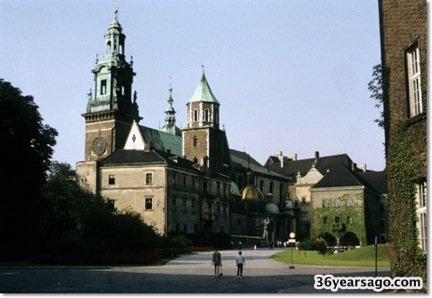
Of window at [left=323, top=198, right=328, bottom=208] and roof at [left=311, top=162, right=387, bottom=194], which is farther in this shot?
window at [left=323, top=198, right=328, bottom=208]

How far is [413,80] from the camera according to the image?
1670 cm

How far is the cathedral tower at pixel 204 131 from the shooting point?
3563 inches

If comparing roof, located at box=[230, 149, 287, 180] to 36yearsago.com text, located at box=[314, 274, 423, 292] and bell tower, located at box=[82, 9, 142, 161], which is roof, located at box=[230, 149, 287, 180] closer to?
bell tower, located at box=[82, 9, 142, 161]

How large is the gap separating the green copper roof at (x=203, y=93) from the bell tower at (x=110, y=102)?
381 inches

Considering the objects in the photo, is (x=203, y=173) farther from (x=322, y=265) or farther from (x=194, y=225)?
(x=322, y=265)

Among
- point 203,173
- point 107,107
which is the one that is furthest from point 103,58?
point 203,173

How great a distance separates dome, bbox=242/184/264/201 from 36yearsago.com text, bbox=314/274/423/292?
83573 millimetres

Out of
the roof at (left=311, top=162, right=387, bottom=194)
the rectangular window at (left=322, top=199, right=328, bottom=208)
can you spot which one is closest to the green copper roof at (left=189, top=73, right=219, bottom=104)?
the roof at (left=311, top=162, right=387, bottom=194)

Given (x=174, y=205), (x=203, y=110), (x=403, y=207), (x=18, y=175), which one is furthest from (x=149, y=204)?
(x=403, y=207)

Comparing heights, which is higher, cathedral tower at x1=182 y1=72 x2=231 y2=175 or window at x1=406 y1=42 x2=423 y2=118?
cathedral tower at x1=182 y1=72 x2=231 y2=175

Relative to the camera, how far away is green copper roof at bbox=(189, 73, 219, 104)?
92.8 metres

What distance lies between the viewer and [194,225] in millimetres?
77688

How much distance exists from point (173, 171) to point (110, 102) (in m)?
20.3

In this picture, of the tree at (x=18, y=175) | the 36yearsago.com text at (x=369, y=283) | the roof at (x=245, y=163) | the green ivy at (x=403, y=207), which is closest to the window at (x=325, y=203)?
the roof at (x=245, y=163)
